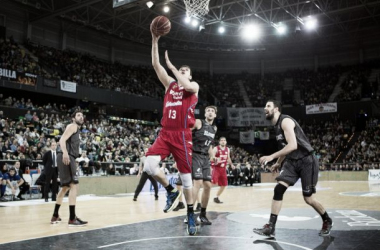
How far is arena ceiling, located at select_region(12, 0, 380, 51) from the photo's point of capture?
27.9m

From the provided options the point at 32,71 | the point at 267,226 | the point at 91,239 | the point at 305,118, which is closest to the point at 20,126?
the point at 32,71

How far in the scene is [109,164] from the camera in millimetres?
15844

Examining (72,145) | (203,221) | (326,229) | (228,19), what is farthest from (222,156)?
(228,19)

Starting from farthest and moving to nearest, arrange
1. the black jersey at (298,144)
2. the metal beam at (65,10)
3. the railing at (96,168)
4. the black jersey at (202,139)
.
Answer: the metal beam at (65,10)
the railing at (96,168)
the black jersey at (202,139)
the black jersey at (298,144)

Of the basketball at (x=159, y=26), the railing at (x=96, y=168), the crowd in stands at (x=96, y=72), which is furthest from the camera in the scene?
the crowd in stands at (x=96, y=72)

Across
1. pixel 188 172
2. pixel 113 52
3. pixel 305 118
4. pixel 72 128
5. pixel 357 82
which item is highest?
pixel 113 52

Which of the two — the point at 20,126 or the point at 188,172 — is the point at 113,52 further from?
the point at 188,172

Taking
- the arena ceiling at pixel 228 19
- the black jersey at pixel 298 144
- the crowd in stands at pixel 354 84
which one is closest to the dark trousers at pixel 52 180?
the black jersey at pixel 298 144

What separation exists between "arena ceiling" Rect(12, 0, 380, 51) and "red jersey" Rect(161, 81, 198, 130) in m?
19.9

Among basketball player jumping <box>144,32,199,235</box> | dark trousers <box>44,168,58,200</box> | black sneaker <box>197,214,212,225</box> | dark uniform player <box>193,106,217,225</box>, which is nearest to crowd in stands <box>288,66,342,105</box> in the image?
dark trousers <box>44,168,58,200</box>

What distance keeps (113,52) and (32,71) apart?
1199cm

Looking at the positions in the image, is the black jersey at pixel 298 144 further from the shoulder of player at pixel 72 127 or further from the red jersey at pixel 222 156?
the red jersey at pixel 222 156

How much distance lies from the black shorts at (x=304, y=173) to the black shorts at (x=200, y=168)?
5.84 feet

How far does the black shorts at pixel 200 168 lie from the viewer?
6.88 meters
